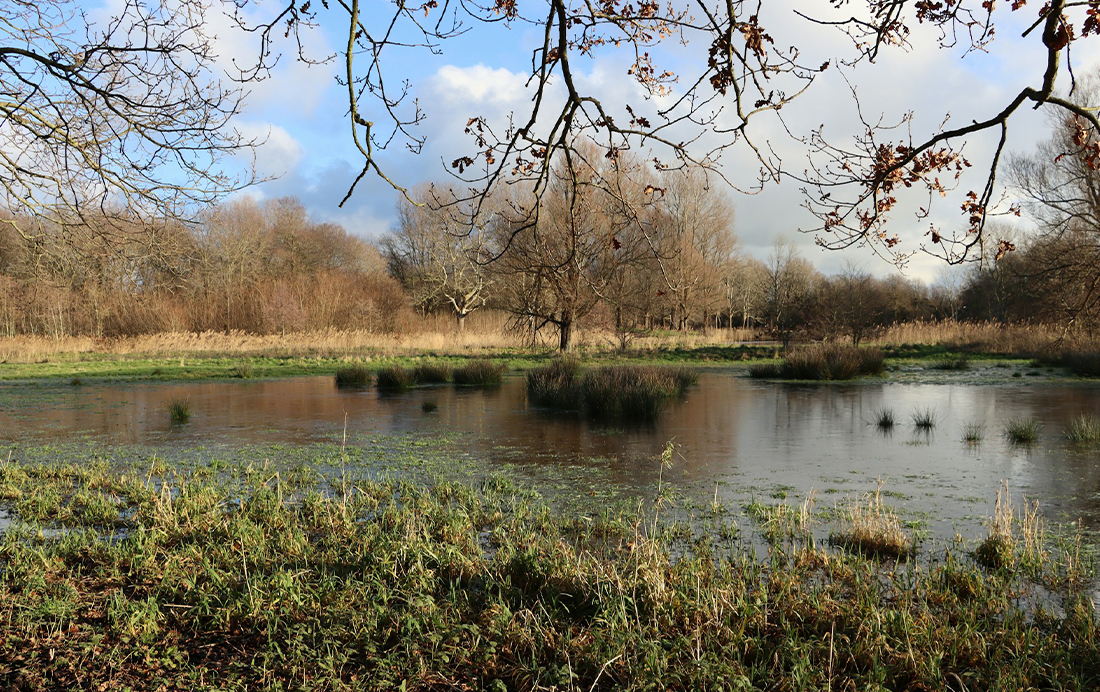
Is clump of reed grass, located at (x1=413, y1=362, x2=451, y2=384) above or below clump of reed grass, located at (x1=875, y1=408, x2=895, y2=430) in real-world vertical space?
above

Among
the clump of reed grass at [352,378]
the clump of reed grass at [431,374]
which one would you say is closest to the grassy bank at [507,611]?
the clump of reed grass at [352,378]

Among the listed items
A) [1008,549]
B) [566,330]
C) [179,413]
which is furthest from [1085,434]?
[566,330]

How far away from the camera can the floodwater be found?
23.0 ft

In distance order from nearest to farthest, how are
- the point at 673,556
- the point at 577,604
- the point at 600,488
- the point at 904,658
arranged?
the point at 904,658, the point at 577,604, the point at 673,556, the point at 600,488

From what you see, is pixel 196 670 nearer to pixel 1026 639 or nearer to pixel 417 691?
pixel 417 691

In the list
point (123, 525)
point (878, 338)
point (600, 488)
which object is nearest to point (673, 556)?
point (600, 488)

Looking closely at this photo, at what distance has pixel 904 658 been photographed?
302 cm

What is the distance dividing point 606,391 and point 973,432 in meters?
5.51

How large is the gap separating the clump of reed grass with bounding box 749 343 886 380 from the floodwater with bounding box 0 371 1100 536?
1.91 meters

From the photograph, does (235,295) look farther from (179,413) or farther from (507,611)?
(507,611)

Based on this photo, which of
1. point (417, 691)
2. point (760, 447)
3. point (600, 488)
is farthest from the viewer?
point (760, 447)

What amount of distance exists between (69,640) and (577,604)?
2.19 metres

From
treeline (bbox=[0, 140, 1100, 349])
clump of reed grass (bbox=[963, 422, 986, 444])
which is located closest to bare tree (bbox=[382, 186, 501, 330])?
treeline (bbox=[0, 140, 1100, 349])

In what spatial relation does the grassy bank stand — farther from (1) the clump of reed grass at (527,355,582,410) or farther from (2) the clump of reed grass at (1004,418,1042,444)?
(1) the clump of reed grass at (527,355,582,410)
